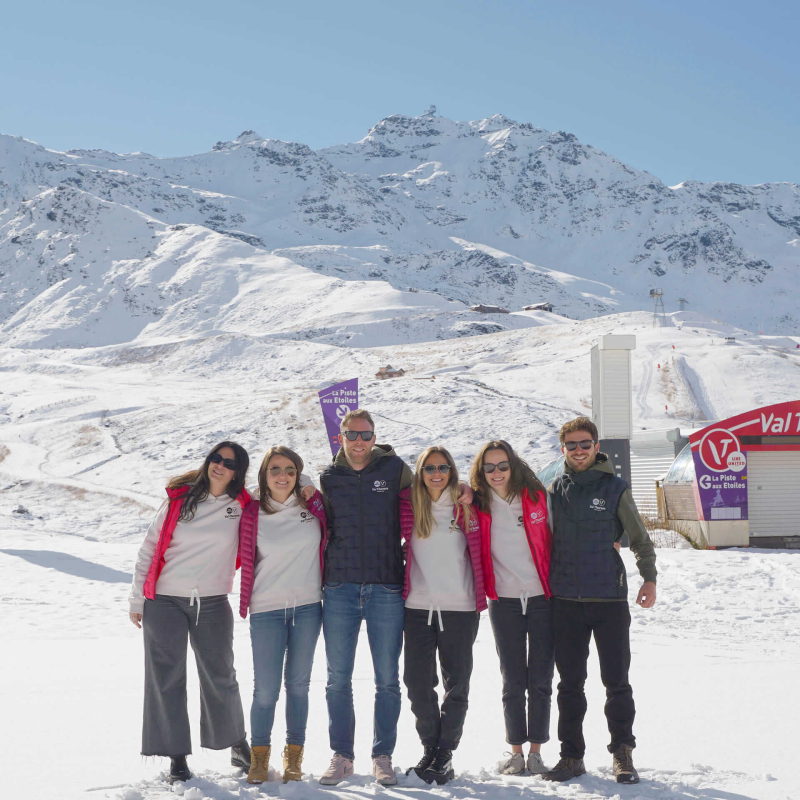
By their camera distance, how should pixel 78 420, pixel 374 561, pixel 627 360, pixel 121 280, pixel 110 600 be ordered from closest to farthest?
pixel 374 561, pixel 110 600, pixel 627 360, pixel 78 420, pixel 121 280

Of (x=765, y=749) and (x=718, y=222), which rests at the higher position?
(x=718, y=222)

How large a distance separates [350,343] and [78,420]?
108ft

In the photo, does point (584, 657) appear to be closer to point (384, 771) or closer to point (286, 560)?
point (384, 771)

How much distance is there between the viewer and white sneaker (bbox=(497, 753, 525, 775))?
4230 millimetres

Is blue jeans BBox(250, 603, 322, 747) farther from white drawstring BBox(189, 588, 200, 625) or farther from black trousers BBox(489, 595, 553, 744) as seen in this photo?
black trousers BBox(489, 595, 553, 744)

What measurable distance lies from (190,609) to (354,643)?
908 mm

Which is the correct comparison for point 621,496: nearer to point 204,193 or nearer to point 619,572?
point 619,572

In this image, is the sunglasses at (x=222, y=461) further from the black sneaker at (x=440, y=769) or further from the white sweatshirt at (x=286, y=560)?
the black sneaker at (x=440, y=769)

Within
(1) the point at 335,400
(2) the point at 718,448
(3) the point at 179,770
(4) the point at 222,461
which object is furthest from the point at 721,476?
(3) the point at 179,770

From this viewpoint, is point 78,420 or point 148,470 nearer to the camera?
point 148,470

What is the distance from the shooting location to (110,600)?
33.1 ft

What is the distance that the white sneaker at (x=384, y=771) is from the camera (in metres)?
4.09

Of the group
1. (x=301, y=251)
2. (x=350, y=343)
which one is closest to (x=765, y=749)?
(x=350, y=343)

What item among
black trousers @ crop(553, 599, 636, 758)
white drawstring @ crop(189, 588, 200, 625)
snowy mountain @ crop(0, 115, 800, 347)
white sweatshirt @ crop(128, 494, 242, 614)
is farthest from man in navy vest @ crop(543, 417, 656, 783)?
snowy mountain @ crop(0, 115, 800, 347)
